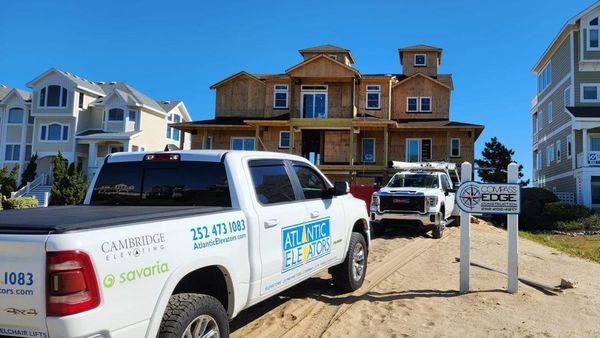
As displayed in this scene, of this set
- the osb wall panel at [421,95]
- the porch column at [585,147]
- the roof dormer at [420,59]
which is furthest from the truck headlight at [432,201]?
the roof dormer at [420,59]

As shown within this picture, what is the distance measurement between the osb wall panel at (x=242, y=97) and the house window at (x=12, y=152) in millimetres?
21284

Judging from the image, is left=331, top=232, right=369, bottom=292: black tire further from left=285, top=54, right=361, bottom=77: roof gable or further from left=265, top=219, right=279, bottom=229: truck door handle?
left=285, top=54, right=361, bottom=77: roof gable

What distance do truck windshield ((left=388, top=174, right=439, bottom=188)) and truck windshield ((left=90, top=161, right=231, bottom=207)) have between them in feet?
39.0

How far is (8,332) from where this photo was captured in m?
2.91

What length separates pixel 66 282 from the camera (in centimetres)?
279

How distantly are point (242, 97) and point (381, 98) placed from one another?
9.60 meters

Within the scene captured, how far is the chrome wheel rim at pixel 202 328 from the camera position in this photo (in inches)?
143

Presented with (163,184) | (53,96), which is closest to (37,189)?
(53,96)

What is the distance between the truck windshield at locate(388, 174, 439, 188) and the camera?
15.7m

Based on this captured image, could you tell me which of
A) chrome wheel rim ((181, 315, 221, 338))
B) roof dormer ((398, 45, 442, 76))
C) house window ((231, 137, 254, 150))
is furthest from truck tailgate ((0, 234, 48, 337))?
roof dormer ((398, 45, 442, 76))

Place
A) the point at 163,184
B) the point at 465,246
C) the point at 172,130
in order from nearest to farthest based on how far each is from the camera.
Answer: the point at 163,184 < the point at 465,246 < the point at 172,130

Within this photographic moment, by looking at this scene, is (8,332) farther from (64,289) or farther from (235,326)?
(235,326)

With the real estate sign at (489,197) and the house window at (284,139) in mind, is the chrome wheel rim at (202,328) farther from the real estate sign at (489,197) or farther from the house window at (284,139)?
the house window at (284,139)

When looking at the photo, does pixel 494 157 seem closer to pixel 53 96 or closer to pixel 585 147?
pixel 585 147
